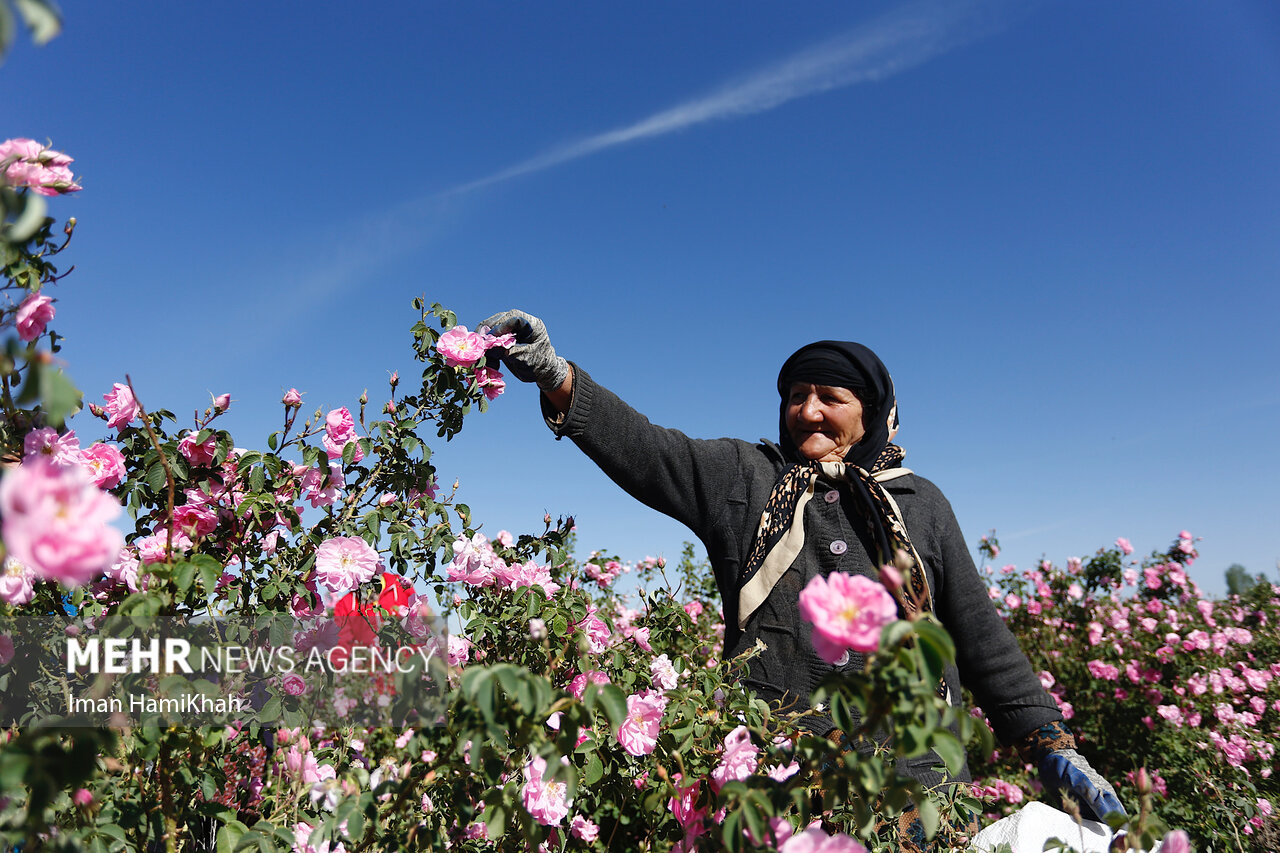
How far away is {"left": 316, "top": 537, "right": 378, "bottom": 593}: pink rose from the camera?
4.82ft

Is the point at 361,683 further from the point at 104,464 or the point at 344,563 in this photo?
the point at 104,464

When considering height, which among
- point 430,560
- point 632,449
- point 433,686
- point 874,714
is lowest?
point 874,714

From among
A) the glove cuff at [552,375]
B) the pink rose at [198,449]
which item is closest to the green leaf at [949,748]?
the pink rose at [198,449]

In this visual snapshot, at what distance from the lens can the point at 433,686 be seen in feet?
4.69

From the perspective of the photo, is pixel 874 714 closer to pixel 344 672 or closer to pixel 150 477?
pixel 344 672

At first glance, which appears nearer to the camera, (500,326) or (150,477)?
(150,477)

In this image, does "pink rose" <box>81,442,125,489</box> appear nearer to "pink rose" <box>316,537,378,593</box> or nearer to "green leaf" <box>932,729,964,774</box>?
"pink rose" <box>316,537,378,593</box>

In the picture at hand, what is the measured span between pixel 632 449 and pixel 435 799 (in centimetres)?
117

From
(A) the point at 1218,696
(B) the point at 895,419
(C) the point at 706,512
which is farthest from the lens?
(A) the point at 1218,696

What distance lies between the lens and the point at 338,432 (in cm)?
166

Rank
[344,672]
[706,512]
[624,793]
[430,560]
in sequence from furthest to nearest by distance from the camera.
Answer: [706,512] < [430,560] < [344,672] < [624,793]

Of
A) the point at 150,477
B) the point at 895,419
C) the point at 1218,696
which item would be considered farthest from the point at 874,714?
the point at 1218,696

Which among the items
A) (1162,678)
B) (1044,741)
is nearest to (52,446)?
(1044,741)

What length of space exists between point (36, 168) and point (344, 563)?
85cm
